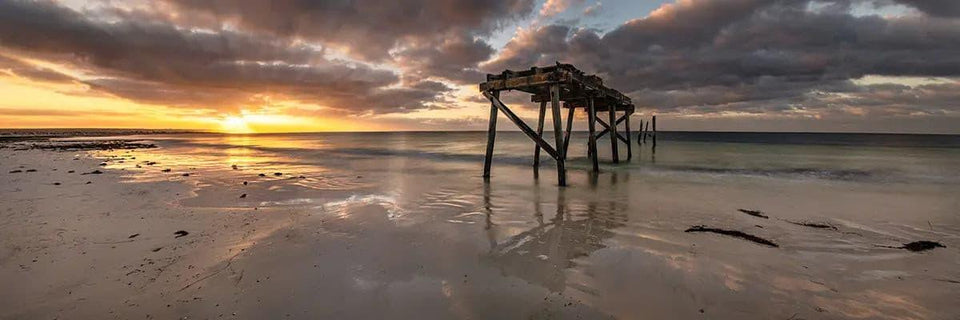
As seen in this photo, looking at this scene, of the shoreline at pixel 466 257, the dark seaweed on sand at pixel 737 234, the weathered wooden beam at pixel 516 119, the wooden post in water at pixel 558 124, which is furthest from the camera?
the weathered wooden beam at pixel 516 119

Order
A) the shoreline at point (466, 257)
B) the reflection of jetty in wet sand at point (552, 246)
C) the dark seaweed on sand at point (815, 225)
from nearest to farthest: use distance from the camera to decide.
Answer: the shoreline at point (466, 257) → the reflection of jetty in wet sand at point (552, 246) → the dark seaweed on sand at point (815, 225)

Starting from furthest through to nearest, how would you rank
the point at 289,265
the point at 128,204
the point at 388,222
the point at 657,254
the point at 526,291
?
1. the point at 128,204
2. the point at 388,222
3. the point at 657,254
4. the point at 289,265
5. the point at 526,291

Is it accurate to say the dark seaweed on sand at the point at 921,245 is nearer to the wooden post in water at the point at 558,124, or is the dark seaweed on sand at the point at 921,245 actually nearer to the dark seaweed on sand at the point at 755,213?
the dark seaweed on sand at the point at 755,213

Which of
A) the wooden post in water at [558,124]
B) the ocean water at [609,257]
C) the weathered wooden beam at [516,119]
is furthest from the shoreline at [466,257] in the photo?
the weathered wooden beam at [516,119]

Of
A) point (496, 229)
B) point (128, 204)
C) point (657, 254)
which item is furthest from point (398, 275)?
point (128, 204)

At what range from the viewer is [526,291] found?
374cm

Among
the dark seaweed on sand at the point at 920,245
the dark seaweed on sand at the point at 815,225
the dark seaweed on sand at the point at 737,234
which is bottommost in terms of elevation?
the dark seaweed on sand at the point at 920,245

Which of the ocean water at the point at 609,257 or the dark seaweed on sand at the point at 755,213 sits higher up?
the ocean water at the point at 609,257

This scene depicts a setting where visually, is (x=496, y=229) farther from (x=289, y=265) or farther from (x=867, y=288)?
(x=867, y=288)

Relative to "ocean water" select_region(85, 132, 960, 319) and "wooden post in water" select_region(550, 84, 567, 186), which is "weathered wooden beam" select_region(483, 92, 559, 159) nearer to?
"wooden post in water" select_region(550, 84, 567, 186)

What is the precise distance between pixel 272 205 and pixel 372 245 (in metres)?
4.17

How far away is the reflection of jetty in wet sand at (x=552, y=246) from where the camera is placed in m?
4.21

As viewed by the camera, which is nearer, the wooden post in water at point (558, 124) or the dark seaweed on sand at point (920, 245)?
the dark seaweed on sand at point (920, 245)

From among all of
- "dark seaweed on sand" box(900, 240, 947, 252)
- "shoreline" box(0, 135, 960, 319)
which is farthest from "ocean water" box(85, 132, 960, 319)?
"dark seaweed on sand" box(900, 240, 947, 252)
